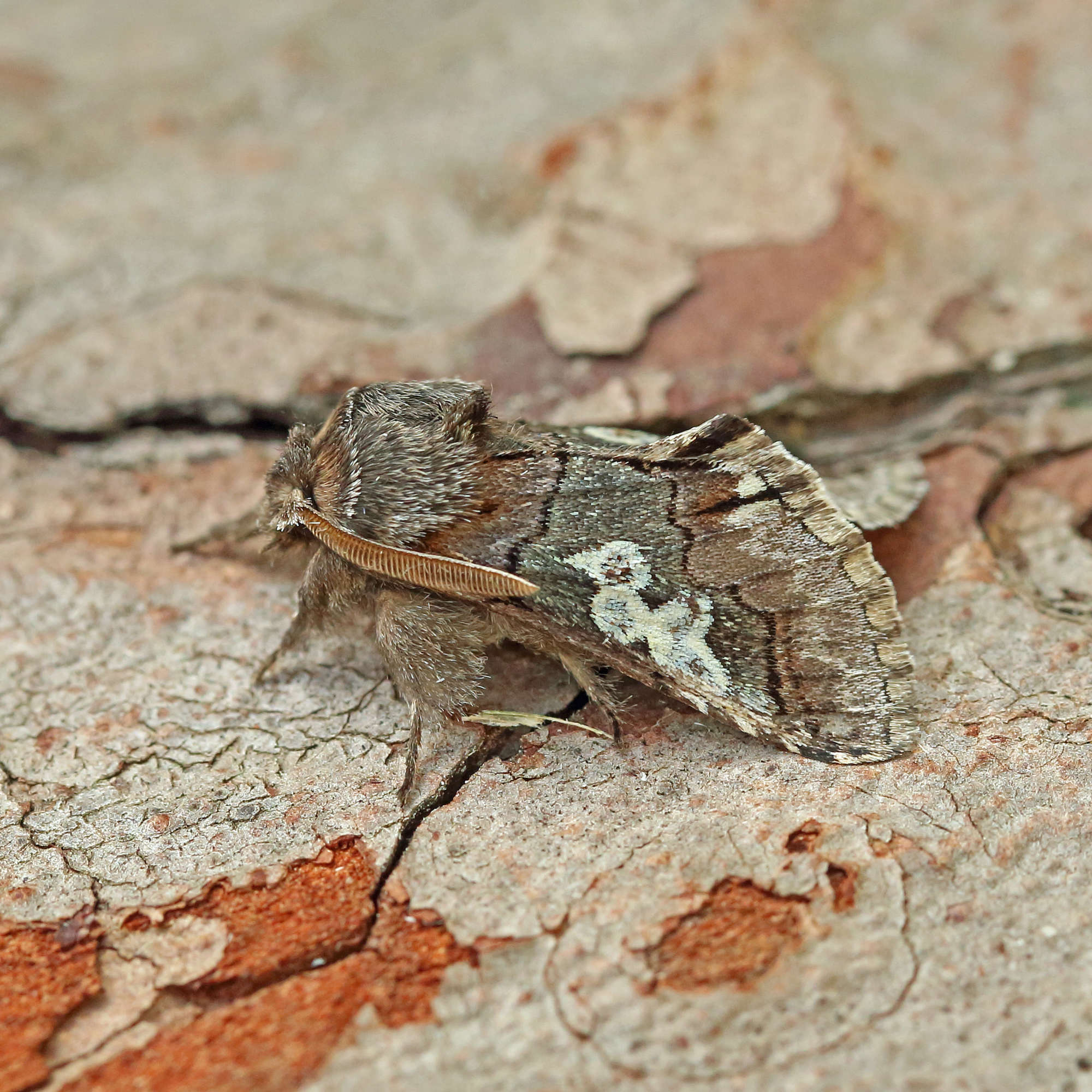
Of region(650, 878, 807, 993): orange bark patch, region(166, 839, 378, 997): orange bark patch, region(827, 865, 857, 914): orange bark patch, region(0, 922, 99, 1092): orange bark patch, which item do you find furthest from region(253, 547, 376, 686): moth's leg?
region(827, 865, 857, 914): orange bark patch

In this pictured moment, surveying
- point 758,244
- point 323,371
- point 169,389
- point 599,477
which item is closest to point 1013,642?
point 599,477

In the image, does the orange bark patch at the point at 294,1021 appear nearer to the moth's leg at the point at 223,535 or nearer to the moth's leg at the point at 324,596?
the moth's leg at the point at 324,596

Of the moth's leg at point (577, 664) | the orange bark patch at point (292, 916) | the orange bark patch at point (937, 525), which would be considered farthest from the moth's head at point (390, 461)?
the orange bark patch at point (937, 525)

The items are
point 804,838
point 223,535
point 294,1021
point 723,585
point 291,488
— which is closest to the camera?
point 294,1021

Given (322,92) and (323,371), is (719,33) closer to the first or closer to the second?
(322,92)

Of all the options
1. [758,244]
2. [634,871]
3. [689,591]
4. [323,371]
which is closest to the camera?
[634,871]

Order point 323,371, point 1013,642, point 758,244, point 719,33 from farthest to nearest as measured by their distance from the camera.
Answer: point 719,33 < point 758,244 < point 323,371 < point 1013,642

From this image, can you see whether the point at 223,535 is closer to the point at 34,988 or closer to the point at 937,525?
the point at 34,988

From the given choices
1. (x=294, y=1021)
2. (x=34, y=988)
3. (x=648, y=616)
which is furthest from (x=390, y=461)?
(x=34, y=988)
